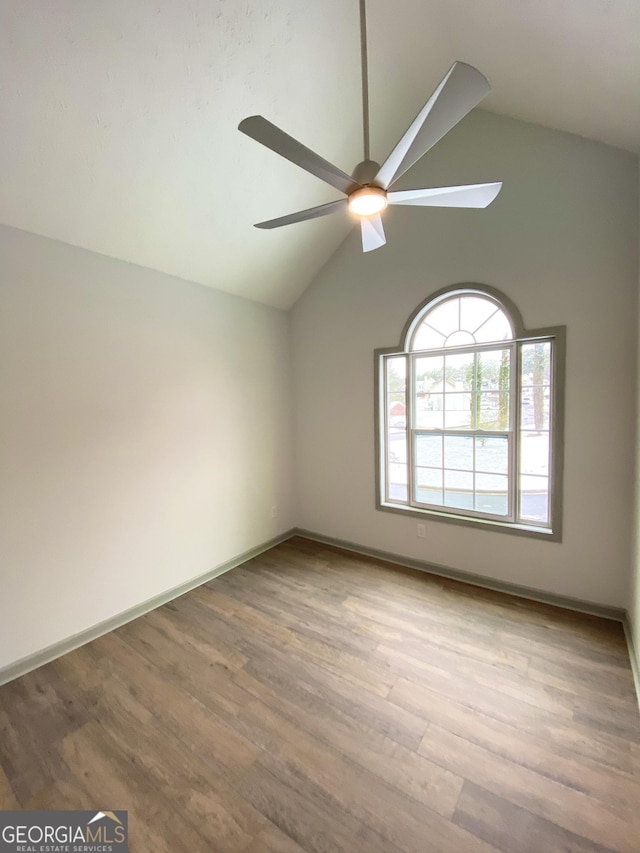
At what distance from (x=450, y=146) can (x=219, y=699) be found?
164 inches

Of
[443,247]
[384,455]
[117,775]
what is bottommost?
[117,775]

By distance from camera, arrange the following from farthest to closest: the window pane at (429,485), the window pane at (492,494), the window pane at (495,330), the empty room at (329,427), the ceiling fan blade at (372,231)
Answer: the window pane at (429,485) → the window pane at (492,494) → the window pane at (495,330) → the ceiling fan blade at (372,231) → the empty room at (329,427)

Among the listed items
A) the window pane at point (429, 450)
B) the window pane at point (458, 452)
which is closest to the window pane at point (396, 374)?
the window pane at point (429, 450)

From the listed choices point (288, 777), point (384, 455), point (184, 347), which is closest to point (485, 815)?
point (288, 777)

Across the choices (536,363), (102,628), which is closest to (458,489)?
(536,363)

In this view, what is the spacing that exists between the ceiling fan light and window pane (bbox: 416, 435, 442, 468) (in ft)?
6.90

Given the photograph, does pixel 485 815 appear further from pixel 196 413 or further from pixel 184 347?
pixel 184 347

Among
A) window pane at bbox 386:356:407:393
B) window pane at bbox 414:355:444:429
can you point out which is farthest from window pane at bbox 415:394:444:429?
window pane at bbox 386:356:407:393

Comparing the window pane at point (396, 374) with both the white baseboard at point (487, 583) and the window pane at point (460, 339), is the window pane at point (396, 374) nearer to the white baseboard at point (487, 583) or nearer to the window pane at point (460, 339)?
the window pane at point (460, 339)

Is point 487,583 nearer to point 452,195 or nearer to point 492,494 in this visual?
point 492,494

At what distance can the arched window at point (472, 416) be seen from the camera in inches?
102

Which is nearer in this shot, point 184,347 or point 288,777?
point 288,777

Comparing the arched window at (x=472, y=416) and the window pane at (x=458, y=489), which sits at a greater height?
the arched window at (x=472, y=416)

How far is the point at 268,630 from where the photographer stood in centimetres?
233
